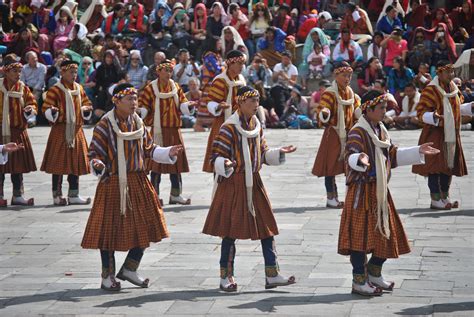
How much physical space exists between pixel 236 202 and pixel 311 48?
14.4 meters

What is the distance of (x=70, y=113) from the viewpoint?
15438mm

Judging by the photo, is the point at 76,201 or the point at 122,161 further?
the point at 76,201

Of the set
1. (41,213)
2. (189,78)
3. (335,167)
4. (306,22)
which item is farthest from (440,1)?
(41,213)

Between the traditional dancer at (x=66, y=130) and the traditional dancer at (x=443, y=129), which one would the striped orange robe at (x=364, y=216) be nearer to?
the traditional dancer at (x=443, y=129)

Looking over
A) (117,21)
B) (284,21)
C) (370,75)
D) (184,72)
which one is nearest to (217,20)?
(284,21)

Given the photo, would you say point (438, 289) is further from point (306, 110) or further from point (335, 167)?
point (306, 110)

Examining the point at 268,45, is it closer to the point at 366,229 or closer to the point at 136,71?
the point at 136,71

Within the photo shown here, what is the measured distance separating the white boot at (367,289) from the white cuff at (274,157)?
128 cm

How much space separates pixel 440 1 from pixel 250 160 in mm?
16264

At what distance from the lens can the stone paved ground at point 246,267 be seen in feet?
31.8

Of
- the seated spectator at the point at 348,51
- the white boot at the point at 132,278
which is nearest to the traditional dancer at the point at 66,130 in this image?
the white boot at the point at 132,278

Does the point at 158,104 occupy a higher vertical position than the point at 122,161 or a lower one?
lower

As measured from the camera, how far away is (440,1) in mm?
25781

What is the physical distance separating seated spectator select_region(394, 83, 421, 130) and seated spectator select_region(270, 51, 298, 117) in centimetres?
236
